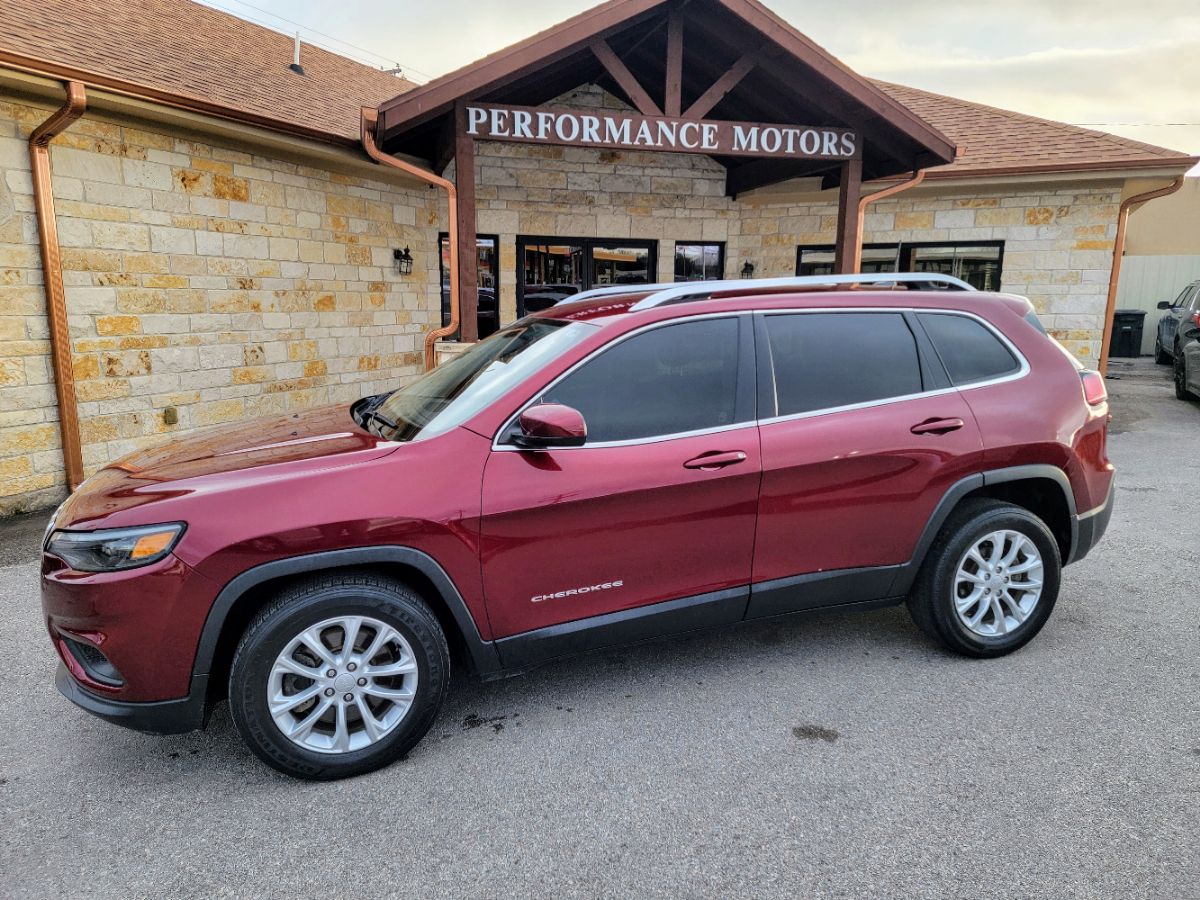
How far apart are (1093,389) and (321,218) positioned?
775 cm

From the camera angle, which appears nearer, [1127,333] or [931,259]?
[931,259]

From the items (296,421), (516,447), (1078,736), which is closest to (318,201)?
(296,421)

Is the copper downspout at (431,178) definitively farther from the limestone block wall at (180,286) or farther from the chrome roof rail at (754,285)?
the chrome roof rail at (754,285)

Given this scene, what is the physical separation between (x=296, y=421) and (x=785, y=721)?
259 centimetres

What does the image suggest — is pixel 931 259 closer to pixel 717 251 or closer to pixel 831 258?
pixel 831 258

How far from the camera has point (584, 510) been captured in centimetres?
286

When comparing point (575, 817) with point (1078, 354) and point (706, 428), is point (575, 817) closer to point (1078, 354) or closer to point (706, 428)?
point (706, 428)

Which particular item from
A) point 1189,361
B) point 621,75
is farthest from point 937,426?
point 1189,361

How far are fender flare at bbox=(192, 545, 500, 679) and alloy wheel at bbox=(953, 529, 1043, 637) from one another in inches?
86.6

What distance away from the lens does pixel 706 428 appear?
308 centimetres

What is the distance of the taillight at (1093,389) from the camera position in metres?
3.70

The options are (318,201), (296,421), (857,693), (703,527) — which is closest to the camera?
(703,527)

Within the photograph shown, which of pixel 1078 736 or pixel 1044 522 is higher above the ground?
pixel 1044 522

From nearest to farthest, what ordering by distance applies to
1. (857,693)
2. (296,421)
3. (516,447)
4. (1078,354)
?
(516,447)
(857,693)
(296,421)
(1078,354)
